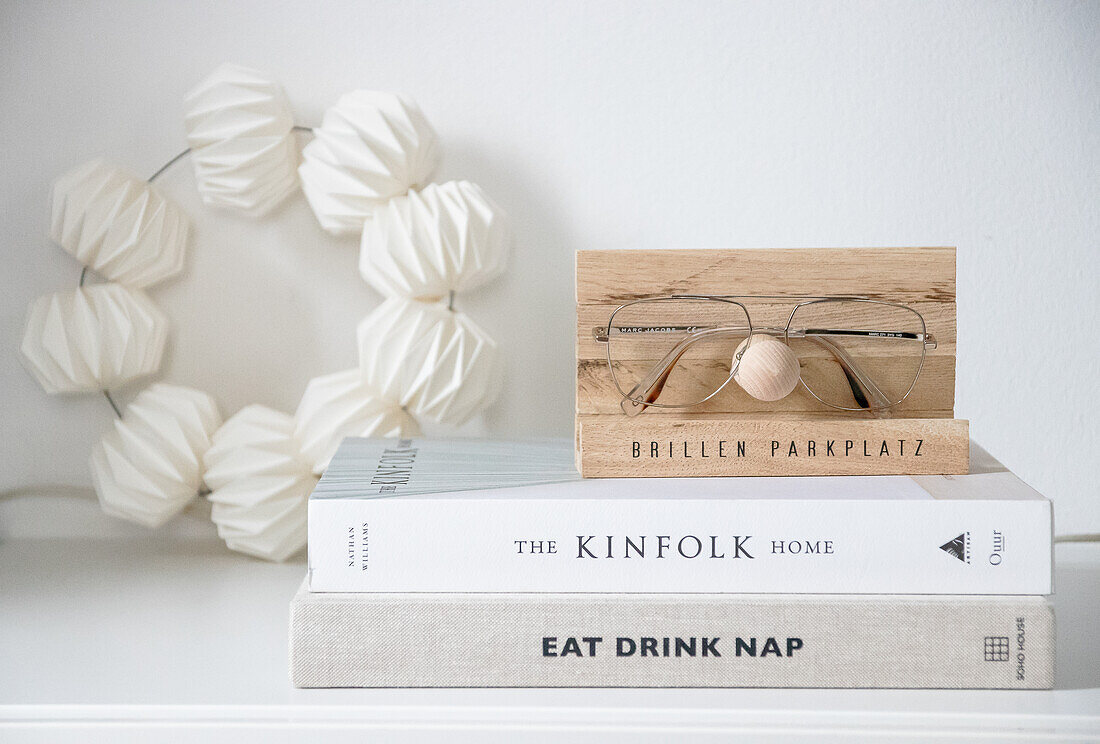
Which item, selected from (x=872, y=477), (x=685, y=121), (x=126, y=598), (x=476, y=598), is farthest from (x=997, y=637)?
(x=126, y=598)

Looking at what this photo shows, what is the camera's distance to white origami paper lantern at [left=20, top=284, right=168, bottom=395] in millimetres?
755

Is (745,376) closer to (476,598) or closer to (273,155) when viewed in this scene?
(476,598)

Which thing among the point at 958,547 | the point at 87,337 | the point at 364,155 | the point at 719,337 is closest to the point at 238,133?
the point at 364,155

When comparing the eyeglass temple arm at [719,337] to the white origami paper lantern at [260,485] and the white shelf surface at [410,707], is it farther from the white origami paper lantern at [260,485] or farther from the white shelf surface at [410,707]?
the white origami paper lantern at [260,485]

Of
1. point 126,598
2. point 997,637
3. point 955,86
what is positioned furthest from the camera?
point 955,86

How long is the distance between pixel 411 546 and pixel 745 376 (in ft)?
0.75

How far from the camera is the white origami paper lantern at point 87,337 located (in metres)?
0.75

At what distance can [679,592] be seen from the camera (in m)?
0.51

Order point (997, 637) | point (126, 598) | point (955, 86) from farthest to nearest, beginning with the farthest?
point (955, 86), point (126, 598), point (997, 637)

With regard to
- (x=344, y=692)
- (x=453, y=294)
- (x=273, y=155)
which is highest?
(x=273, y=155)

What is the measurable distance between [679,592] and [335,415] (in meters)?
0.37

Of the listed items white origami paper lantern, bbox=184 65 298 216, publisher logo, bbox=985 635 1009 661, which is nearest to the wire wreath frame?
white origami paper lantern, bbox=184 65 298 216

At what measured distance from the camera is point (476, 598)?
→ 0.51 m

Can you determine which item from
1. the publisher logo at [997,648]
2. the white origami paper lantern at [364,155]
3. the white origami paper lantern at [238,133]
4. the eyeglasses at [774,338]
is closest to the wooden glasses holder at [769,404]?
the eyeglasses at [774,338]
